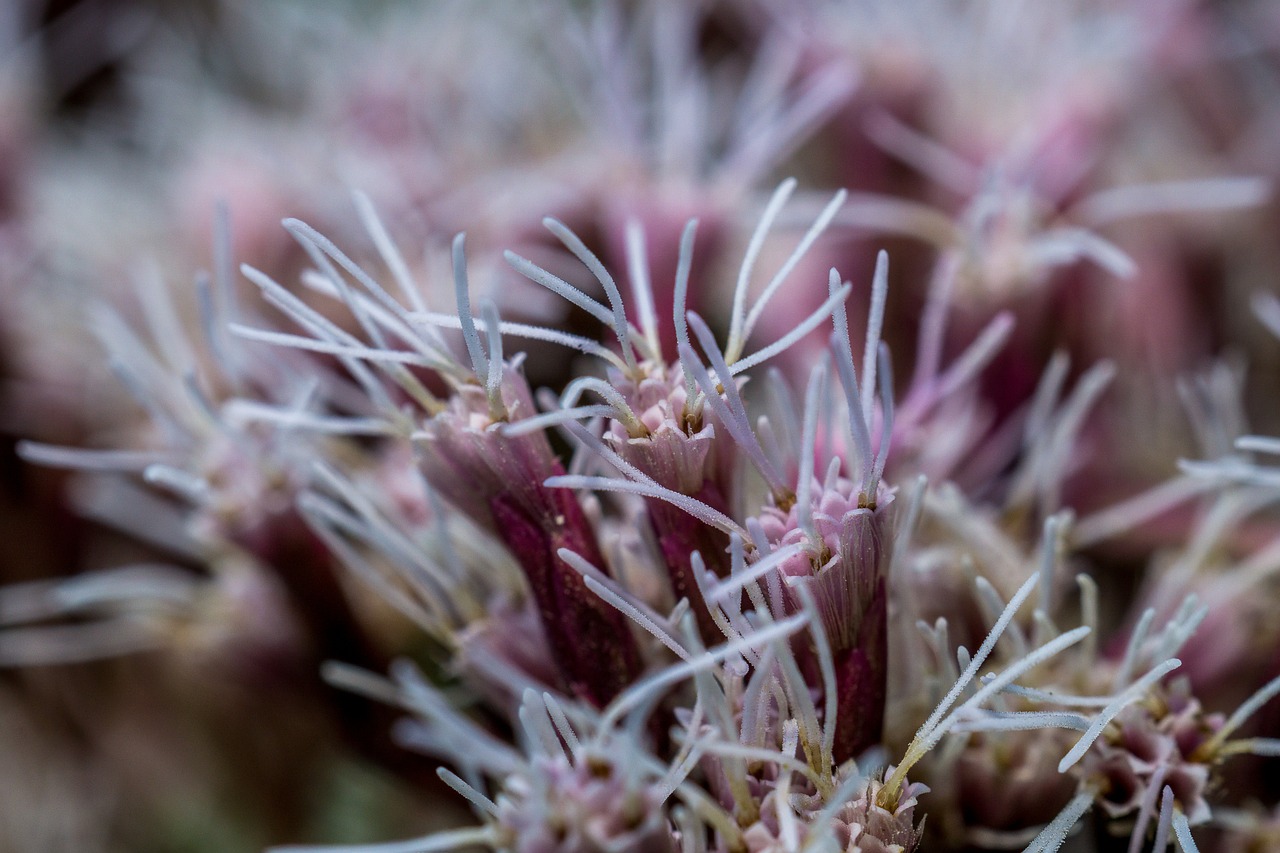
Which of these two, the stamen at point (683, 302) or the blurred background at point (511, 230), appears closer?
the stamen at point (683, 302)

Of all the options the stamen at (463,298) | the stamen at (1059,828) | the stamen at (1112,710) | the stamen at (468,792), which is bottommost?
the stamen at (1059,828)

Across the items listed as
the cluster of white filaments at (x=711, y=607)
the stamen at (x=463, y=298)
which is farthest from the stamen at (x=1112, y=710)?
the stamen at (x=463, y=298)

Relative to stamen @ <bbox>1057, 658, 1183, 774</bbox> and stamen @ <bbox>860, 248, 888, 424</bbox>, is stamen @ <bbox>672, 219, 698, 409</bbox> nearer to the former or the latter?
stamen @ <bbox>860, 248, 888, 424</bbox>

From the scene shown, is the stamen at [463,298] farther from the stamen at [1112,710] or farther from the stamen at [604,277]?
the stamen at [1112,710]

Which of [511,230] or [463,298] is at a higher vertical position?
[463,298]

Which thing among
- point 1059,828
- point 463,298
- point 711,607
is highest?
point 463,298

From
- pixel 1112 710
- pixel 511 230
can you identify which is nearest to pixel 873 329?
pixel 1112 710

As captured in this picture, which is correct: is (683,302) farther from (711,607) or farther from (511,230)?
(511,230)

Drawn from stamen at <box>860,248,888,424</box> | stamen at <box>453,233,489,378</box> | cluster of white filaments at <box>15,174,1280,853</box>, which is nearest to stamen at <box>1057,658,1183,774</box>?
cluster of white filaments at <box>15,174,1280,853</box>

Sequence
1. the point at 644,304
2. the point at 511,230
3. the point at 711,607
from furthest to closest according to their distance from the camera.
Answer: the point at 511,230 → the point at 644,304 → the point at 711,607

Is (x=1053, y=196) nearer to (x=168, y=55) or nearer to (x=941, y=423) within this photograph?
(x=941, y=423)

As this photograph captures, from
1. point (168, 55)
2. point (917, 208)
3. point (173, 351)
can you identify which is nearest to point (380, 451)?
point (173, 351)
